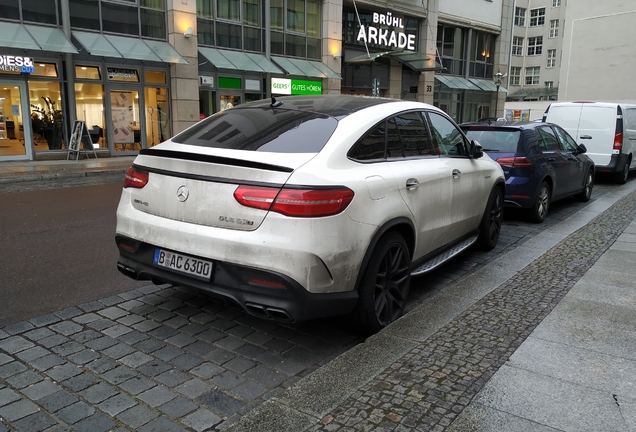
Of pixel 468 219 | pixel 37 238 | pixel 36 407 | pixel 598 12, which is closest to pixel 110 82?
pixel 37 238

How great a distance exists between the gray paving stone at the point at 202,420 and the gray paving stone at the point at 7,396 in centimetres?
100

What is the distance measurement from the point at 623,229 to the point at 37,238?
8023 millimetres

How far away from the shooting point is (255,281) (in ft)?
10.6

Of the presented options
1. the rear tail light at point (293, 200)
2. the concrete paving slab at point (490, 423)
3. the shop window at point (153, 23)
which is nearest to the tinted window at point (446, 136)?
the rear tail light at point (293, 200)

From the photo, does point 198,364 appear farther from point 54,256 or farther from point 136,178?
point 54,256

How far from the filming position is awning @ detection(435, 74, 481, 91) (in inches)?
1281

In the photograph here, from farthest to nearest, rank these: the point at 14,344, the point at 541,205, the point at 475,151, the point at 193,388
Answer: the point at 541,205 < the point at 475,151 < the point at 14,344 < the point at 193,388

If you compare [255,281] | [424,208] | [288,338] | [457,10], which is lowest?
[288,338]

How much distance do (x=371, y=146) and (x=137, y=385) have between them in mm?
2310

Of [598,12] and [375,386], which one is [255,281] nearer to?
[375,386]

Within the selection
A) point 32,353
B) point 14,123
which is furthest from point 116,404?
point 14,123

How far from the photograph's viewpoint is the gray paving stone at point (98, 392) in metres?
2.92

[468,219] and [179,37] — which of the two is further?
[179,37]

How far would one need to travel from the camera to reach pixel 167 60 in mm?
18344
